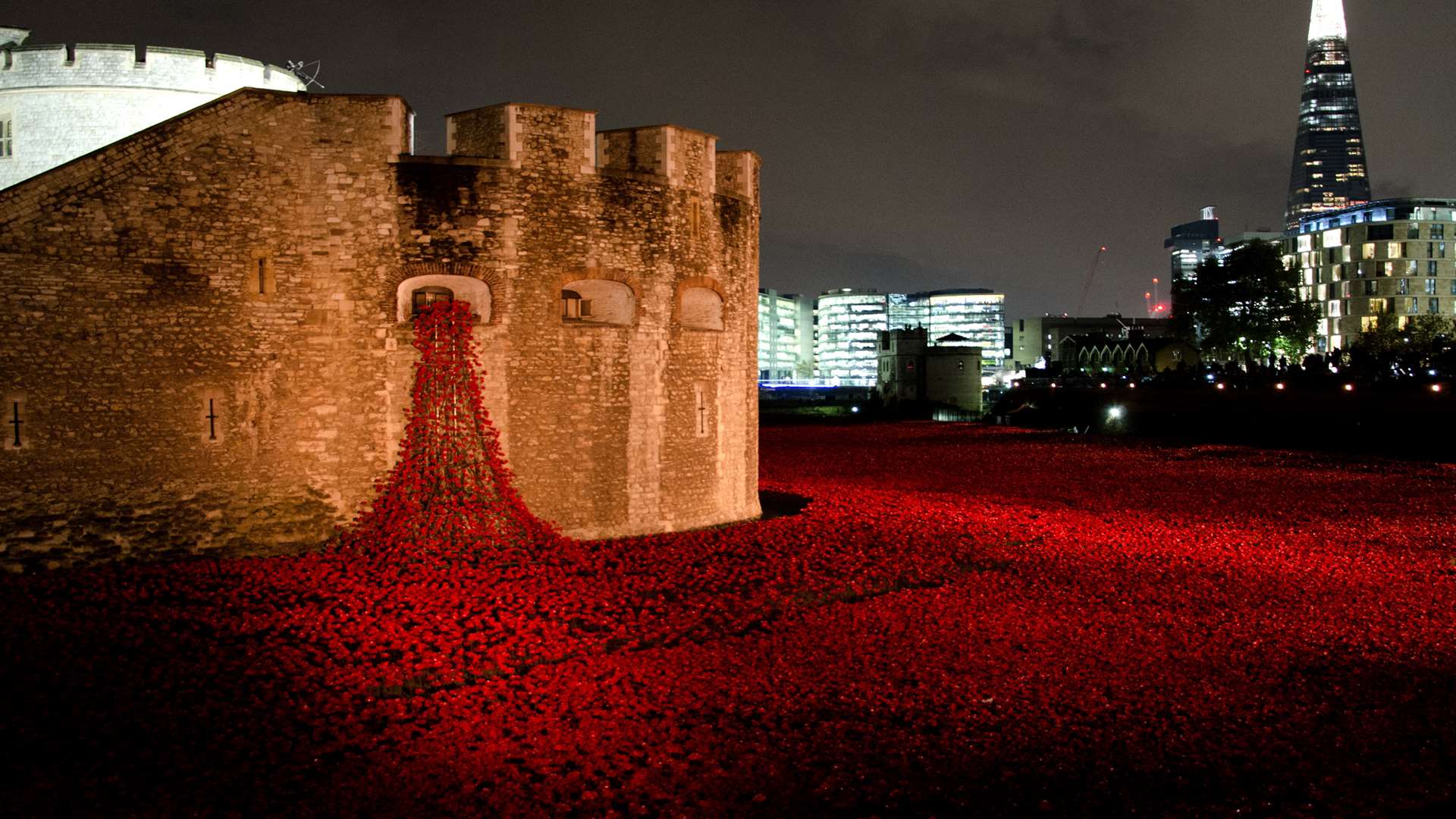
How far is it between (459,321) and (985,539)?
9.62 m

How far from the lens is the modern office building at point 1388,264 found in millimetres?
109312

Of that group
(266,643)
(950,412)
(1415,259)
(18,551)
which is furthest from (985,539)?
(1415,259)

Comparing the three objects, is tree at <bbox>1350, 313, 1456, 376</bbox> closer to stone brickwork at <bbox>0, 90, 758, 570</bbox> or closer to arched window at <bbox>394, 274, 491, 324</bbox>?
stone brickwork at <bbox>0, 90, 758, 570</bbox>

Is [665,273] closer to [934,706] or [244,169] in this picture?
[244,169]

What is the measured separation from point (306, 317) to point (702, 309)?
6.96 m

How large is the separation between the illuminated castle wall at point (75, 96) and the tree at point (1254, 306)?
270 feet

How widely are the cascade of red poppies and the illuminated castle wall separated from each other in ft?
29.1

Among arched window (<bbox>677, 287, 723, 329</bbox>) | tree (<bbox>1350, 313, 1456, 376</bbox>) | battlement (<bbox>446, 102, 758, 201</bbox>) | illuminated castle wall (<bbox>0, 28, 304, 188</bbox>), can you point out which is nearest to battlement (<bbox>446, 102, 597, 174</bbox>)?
battlement (<bbox>446, 102, 758, 201</bbox>)

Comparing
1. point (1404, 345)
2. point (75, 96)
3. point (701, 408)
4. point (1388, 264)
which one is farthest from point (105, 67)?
point (1388, 264)

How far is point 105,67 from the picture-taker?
1855cm

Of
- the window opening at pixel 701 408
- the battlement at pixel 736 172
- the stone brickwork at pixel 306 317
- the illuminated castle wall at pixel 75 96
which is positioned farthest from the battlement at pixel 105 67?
the window opening at pixel 701 408

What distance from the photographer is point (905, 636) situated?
35.3ft

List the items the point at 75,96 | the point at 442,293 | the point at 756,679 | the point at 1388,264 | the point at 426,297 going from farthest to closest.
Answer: the point at 1388,264 → the point at 75,96 → the point at 442,293 → the point at 426,297 → the point at 756,679

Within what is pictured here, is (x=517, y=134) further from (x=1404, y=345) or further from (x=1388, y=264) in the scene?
(x=1388, y=264)
